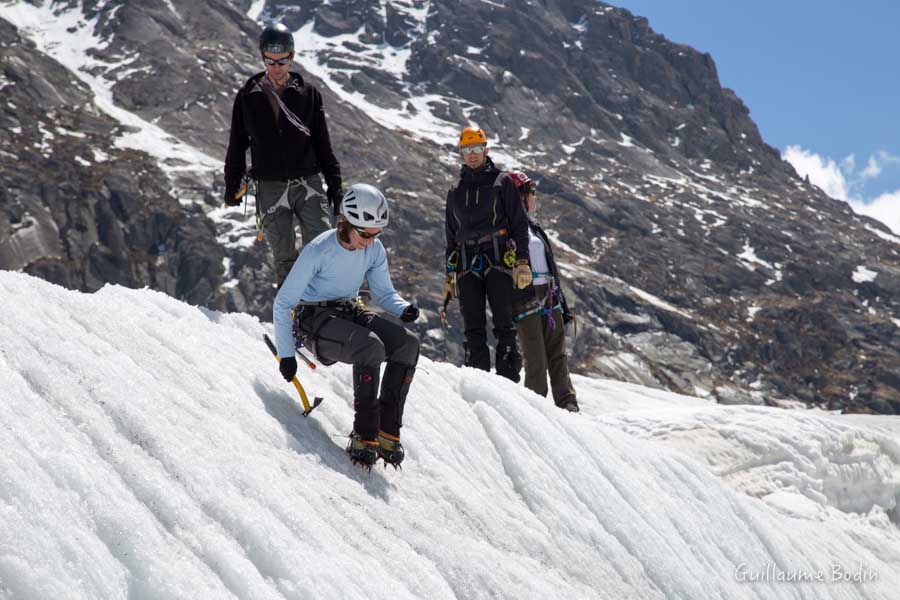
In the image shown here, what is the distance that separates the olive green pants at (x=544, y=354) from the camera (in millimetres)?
12156

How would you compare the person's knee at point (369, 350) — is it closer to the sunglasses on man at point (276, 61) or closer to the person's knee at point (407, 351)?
the person's knee at point (407, 351)

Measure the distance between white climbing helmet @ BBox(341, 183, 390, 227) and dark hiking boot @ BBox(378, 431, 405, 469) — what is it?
5.86 ft

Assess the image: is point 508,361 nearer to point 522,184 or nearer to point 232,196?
point 522,184

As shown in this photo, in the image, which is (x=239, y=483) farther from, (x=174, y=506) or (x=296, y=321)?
(x=296, y=321)

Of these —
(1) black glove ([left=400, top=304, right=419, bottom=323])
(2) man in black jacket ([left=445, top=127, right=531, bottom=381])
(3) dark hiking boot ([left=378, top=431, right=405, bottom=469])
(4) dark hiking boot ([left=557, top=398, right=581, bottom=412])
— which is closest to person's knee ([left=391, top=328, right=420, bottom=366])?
(1) black glove ([left=400, top=304, right=419, bottom=323])

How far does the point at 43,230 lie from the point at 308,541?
10822cm

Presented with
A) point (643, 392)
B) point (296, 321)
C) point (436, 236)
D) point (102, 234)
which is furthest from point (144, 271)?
point (296, 321)

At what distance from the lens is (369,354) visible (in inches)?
285

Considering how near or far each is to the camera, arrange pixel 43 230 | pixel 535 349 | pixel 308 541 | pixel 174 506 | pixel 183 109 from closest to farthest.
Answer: pixel 174 506 → pixel 308 541 → pixel 535 349 → pixel 43 230 → pixel 183 109

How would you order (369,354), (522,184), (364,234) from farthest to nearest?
(522,184), (364,234), (369,354)

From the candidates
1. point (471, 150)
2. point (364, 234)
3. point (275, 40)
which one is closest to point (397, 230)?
point (471, 150)

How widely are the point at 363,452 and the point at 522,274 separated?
4722mm

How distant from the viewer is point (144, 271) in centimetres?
10794

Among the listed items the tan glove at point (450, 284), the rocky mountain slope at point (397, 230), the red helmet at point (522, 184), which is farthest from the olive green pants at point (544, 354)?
the rocky mountain slope at point (397, 230)
